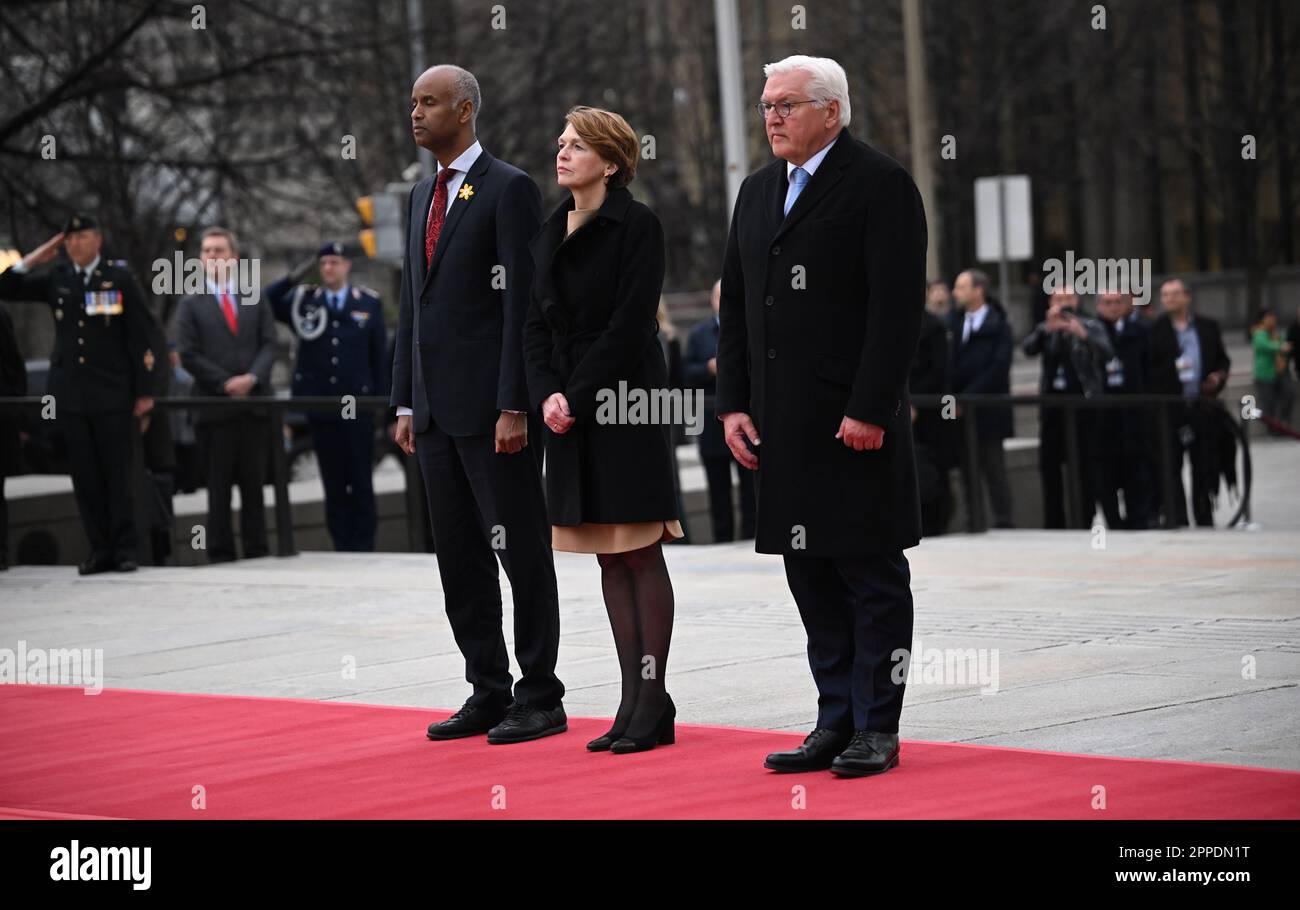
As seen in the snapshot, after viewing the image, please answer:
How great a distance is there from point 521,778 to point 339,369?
8.73 metres

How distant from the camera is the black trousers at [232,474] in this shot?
1388 centimetres

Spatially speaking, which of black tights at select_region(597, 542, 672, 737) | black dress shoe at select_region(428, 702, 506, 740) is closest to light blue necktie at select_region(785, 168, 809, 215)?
black tights at select_region(597, 542, 672, 737)

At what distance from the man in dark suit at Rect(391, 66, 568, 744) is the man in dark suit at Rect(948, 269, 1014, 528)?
841 cm

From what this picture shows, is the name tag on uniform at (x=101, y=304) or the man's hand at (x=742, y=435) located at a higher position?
the name tag on uniform at (x=101, y=304)

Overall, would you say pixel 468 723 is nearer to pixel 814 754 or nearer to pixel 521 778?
pixel 521 778

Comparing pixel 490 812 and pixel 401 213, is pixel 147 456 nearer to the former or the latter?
pixel 490 812

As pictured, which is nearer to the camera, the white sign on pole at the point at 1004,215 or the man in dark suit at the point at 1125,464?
the man in dark suit at the point at 1125,464

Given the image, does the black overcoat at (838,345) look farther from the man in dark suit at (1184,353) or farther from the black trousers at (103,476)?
the man in dark suit at (1184,353)

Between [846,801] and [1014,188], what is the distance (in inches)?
649

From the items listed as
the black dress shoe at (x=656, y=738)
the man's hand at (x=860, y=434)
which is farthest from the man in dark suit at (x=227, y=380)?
the man's hand at (x=860, y=434)

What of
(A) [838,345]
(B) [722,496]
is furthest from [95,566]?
(A) [838,345]

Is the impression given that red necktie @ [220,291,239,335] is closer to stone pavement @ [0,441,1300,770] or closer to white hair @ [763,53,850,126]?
stone pavement @ [0,441,1300,770]

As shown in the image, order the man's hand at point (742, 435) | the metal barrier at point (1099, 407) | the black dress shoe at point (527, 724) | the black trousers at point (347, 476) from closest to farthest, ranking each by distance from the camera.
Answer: the man's hand at point (742, 435) < the black dress shoe at point (527, 724) < the black trousers at point (347, 476) < the metal barrier at point (1099, 407)

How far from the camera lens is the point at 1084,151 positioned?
43.7m
